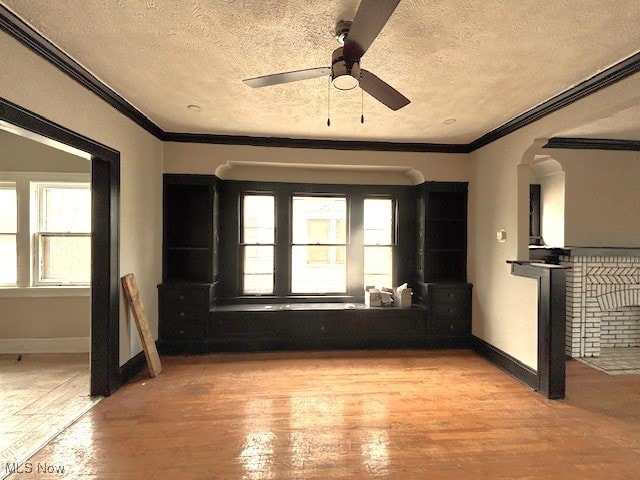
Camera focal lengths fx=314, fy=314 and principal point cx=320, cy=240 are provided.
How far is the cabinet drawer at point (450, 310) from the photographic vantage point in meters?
3.94

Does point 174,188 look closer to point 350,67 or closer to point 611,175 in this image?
point 350,67

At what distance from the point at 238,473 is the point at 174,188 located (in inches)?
124

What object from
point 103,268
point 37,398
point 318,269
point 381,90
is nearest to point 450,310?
point 318,269

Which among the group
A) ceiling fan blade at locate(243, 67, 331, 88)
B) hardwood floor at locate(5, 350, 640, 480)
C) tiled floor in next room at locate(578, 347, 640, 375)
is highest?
ceiling fan blade at locate(243, 67, 331, 88)

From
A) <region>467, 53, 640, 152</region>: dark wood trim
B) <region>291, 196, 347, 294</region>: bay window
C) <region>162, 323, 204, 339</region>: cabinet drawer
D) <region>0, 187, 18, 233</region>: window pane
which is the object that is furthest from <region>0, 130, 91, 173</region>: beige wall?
<region>467, 53, 640, 152</region>: dark wood trim

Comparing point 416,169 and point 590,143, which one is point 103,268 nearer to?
point 416,169

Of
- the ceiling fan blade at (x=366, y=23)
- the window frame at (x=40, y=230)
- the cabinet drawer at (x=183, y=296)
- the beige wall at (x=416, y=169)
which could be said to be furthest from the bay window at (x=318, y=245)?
the ceiling fan blade at (x=366, y=23)

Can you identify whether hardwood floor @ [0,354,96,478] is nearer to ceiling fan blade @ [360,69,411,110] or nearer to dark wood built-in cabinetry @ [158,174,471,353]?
dark wood built-in cabinetry @ [158,174,471,353]

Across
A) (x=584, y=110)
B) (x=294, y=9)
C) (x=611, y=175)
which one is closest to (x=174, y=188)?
(x=294, y=9)

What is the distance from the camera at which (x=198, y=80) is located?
2361 mm

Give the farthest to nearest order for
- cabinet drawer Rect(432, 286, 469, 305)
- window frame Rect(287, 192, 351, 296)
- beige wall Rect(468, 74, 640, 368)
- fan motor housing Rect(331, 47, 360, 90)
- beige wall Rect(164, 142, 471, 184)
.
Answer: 1. window frame Rect(287, 192, 351, 296)
2. cabinet drawer Rect(432, 286, 469, 305)
3. beige wall Rect(164, 142, 471, 184)
4. beige wall Rect(468, 74, 640, 368)
5. fan motor housing Rect(331, 47, 360, 90)

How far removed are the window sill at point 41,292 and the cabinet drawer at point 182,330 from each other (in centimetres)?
109

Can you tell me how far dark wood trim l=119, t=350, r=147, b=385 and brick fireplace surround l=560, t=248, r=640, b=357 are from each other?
4.84 meters

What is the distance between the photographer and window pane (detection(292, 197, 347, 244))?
432cm
